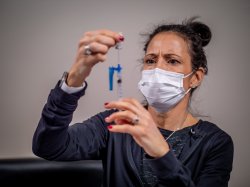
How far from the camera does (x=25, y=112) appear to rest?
143 cm

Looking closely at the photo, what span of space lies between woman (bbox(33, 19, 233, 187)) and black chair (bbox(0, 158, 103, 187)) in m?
0.28

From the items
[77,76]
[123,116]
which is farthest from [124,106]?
[77,76]

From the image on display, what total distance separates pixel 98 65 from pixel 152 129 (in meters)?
0.81

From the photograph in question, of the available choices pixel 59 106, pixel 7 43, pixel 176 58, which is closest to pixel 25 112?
pixel 7 43

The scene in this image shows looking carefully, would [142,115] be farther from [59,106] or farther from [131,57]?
[131,57]

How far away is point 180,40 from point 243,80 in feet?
2.27

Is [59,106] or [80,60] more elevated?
[80,60]

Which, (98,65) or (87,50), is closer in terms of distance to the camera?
(87,50)

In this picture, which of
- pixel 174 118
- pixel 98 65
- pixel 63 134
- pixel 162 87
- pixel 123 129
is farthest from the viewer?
pixel 98 65

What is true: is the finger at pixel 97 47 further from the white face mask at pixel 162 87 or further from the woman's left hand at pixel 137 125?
the white face mask at pixel 162 87

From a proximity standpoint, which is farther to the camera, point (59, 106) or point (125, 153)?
point (125, 153)

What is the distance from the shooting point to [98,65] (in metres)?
1.45

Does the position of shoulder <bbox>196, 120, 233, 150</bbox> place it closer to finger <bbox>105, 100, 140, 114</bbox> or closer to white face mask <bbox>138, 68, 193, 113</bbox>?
white face mask <bbox>138, 68, 193, 113</bbox>

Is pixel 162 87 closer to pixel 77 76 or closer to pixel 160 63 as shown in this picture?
pixel 160 63
